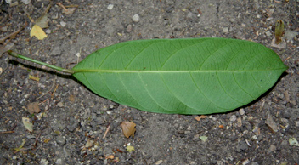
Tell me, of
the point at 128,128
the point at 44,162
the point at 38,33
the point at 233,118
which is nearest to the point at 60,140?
the point at 44,162

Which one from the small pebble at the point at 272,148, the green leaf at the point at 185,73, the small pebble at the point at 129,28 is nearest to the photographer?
the green leaf at the point at 185,73

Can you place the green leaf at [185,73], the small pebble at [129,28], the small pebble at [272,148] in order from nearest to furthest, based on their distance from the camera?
the green leaf at [185,73] → the small pebble at [272,148] → the small pebble at [129,28]

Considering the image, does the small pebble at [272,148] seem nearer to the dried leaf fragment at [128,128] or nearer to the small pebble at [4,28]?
the dried leaf fragment at [128,128]

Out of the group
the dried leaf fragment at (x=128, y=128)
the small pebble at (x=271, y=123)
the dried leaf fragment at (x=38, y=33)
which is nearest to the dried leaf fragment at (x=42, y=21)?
the dried leaf fragment at (x=38, y=33)

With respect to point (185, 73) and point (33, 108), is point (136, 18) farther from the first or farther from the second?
point (33, 108)

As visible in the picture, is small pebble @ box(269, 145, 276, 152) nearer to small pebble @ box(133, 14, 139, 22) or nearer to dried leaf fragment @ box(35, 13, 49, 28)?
small pebble @ box(133, 14, 139, 22)

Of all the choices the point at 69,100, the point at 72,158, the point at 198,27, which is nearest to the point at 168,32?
the point at 198,27
